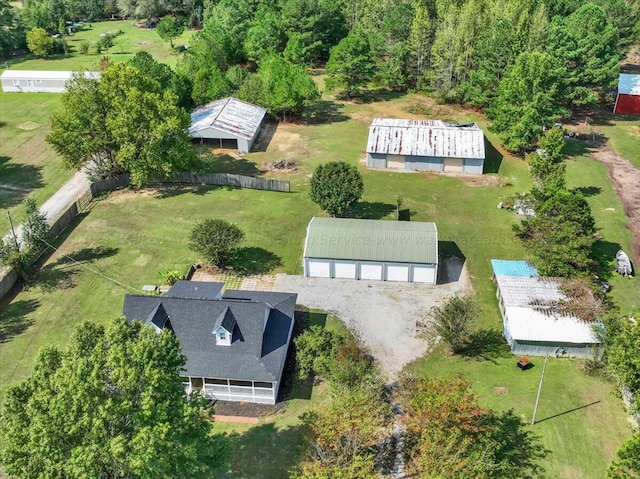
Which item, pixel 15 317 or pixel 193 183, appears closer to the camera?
pixel 15 317

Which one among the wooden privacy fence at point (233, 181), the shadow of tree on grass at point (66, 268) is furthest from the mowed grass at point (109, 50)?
the shadow of tree on grass at point (66, 268)

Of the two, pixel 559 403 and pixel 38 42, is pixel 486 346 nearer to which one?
pixel 559 403

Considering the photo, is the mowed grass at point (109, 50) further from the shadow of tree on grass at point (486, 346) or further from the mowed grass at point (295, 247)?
the shadow of tree on grass at point (486, 346)

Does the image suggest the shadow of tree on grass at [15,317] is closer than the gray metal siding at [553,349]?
No

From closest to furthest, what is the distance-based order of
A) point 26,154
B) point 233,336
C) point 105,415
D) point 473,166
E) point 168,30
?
point 105,415 → point 233,336 → point 473,166 → point 26,154 → point 168,30

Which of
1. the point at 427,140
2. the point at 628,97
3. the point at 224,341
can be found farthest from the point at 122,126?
the point at 628,97

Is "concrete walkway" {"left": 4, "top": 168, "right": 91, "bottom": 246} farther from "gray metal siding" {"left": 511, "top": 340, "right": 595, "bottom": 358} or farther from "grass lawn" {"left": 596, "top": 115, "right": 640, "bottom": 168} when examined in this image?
"grass lawn" {"left": 596, "top": 115, "right": 640, "bottom": 168}

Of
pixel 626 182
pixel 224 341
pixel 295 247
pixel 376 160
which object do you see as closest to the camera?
pixel 224 341
